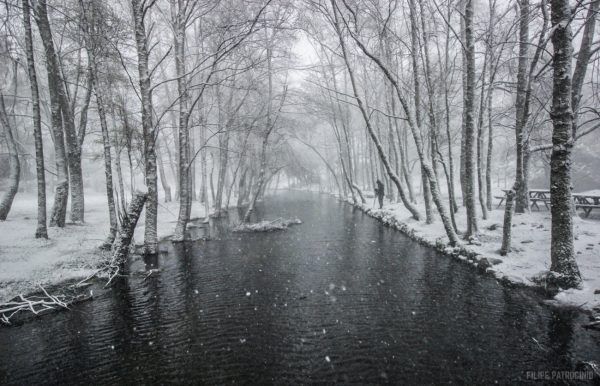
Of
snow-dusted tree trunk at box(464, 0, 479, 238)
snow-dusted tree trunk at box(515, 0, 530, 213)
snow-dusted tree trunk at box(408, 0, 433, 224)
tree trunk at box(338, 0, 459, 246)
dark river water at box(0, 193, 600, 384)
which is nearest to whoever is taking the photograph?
dark river water at box(0, 193, 600, 384)

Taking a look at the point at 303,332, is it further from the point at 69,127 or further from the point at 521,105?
the point at 69,127

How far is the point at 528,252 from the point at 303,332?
648cm

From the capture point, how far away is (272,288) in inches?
274

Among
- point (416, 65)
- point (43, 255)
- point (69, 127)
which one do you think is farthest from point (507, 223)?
point (69, 127)

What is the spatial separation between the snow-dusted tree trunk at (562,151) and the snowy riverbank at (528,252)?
0.43 m

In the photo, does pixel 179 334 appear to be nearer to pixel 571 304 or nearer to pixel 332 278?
pixel 332 278

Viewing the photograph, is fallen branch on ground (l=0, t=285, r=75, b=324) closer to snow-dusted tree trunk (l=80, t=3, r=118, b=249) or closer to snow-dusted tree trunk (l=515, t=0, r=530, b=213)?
snow-dusted tree trunk (l=80, t=3, r=118, b=249)

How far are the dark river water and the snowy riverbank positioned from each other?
0.48 m

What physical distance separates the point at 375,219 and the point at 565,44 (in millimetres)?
12762

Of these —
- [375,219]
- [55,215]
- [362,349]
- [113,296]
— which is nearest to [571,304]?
[362,349]

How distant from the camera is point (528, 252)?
7434 millimetres

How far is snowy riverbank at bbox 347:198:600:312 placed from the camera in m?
5.40

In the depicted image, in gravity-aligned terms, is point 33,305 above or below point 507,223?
below

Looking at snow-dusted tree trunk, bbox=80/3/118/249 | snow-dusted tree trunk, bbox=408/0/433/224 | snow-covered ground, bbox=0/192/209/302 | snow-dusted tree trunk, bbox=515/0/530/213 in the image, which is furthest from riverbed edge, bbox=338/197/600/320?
snow-dusted tree trunk, bbox=80/3/118/249
